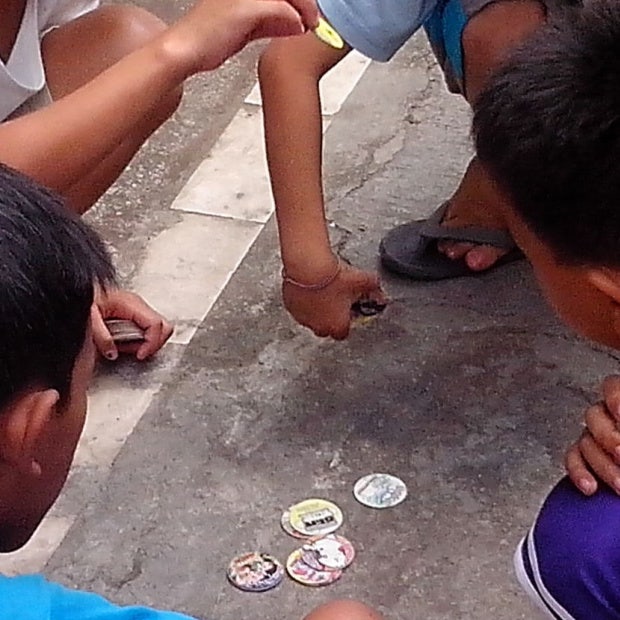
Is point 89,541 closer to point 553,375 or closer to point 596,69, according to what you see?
point 553,375

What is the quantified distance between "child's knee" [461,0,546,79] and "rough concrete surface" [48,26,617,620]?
307mm

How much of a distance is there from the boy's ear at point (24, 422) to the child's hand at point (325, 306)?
0.63 meters

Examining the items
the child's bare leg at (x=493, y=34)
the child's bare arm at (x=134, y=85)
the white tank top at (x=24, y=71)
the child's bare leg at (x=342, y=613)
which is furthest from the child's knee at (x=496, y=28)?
the child's bare leg at (x=342, y=613)

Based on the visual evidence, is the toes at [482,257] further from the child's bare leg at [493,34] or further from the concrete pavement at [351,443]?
the child's bare leg at [493,34]

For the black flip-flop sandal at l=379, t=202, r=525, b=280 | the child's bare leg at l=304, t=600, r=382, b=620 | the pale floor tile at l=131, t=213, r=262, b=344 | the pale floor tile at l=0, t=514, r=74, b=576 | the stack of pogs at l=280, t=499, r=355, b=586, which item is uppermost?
the child's bare leg at l=304, t=600, r=382, b=620

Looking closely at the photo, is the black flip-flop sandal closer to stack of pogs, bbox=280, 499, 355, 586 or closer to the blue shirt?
stack of pogs, bbox=280, 499, 355, 586

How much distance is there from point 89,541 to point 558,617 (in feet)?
1.70

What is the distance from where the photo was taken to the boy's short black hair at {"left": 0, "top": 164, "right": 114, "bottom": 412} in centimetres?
80

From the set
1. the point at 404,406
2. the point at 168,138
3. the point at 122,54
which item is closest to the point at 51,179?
the point at 122,54

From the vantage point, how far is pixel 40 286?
815 millimetres

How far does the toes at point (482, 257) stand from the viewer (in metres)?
1.63

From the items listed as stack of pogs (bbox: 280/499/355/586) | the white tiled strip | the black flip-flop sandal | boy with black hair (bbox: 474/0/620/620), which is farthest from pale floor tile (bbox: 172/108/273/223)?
boy with black hair (bbox: 474/0/620/620)

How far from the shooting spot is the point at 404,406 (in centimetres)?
145

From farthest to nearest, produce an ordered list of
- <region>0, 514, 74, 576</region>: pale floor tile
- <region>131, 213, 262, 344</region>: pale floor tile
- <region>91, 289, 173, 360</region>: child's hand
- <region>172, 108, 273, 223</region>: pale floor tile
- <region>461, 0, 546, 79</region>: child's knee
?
<region>172, 108, 273, 223</region>: pale floor tile < <region>131, 213, 262, 344</region>: pale floor tile < <region>91, 289, 173, 360</region>: child's hand < <region>461, 0, 546, 79</region>: child's knee < <region>0, 514, 74, 576</region>: pale floor tile
